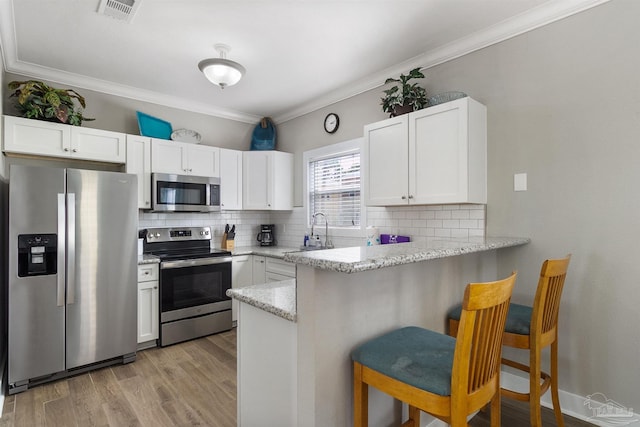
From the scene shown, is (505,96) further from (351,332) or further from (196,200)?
(196,200)

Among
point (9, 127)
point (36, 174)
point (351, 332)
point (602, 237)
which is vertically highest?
point (9, 127)

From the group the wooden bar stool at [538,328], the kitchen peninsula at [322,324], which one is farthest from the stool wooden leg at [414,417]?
the wooden bar stool at [538,328]

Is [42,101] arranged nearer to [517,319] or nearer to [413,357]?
[413,357]

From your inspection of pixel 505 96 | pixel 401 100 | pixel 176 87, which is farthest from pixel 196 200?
pixel 505 96

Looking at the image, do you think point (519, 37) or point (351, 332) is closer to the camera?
point (351, 332)

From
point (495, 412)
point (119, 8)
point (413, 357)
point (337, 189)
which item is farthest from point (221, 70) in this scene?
point (495, 412)

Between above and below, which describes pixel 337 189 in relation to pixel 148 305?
above

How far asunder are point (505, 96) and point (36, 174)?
3.66 m

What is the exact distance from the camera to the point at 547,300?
1753 mm

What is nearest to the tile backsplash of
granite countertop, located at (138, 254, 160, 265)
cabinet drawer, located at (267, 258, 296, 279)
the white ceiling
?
granite countertop, located at (138, 254, 160, 265)

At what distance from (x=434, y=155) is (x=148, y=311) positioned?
3.05m

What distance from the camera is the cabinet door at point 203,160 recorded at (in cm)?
381

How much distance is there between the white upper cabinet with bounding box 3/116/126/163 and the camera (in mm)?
2799

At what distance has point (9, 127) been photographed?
2.77 metres
